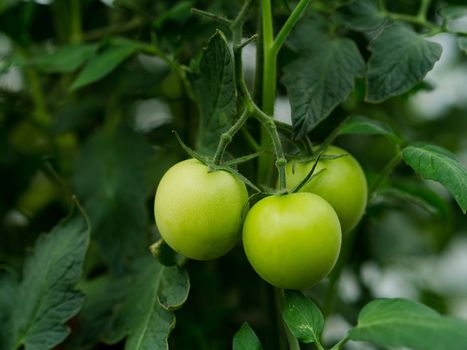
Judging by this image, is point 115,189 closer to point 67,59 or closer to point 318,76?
point 67,59

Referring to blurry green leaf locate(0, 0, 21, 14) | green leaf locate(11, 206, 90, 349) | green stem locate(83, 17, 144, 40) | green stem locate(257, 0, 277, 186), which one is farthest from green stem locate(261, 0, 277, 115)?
blurry green leaf locate(0, 0, 21, 14)

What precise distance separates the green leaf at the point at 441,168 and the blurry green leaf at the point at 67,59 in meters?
0.37

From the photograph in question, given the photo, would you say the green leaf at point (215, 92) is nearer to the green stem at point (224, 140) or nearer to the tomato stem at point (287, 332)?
the green stem at point (224, 140)

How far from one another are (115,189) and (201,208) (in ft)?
0.93

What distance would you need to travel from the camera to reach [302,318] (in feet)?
1.69

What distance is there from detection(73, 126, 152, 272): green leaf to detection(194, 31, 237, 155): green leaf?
0.17 m

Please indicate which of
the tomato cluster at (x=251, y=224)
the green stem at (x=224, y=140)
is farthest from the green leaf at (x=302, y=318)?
the green stem at (x=224, y=140)

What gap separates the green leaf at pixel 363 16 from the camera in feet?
2.19

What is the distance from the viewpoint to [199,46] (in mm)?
799

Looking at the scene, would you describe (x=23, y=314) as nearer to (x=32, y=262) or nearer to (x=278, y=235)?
(x=32, y=262)

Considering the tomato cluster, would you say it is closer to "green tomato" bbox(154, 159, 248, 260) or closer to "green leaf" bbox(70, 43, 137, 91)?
"green tomato" bbox(154, 159, 248, 260)

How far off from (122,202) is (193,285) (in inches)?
8.1

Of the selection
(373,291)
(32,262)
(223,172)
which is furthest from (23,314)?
(373,291)

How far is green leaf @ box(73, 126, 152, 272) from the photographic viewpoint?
0.72 metres
